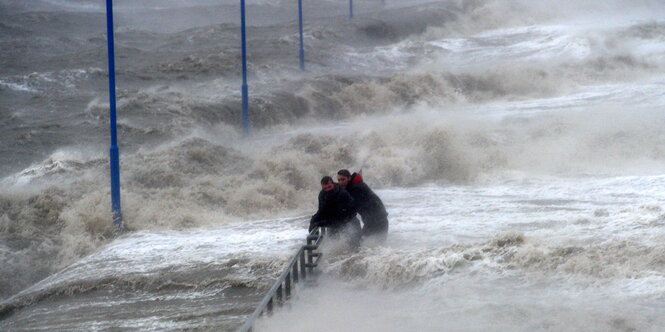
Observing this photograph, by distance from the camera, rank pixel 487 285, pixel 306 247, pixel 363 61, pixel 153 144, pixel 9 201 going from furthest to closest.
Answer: pixel 363 61, pixel 153 144, pixel 9 201, pixel 306 247, pixel 487 285

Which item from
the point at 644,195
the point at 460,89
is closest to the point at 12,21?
the point at 460,89

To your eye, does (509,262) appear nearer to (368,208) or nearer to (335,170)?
(368,208)

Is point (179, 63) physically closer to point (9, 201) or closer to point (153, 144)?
point (153, 144)

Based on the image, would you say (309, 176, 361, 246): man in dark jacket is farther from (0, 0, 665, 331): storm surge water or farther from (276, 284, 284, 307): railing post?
(276, 284, 284, 307): railing post

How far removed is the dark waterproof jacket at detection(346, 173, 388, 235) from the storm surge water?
0.98 feet

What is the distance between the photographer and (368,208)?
31.1 ft

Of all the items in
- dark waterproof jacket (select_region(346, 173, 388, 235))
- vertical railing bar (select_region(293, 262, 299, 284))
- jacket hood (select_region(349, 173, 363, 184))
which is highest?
jacket hood (select_region(349, 173, 363, 184))

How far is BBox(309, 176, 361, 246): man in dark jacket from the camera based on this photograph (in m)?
9.12

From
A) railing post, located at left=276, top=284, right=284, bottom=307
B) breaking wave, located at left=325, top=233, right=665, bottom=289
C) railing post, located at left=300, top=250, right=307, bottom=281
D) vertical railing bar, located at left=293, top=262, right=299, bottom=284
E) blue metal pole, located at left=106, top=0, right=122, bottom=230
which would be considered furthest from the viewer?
blue metal pole, located at left=106, top=0, right=122, bottom=230

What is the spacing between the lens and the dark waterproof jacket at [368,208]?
9.45 metres

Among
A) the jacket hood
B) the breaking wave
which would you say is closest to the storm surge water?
the breaking wave

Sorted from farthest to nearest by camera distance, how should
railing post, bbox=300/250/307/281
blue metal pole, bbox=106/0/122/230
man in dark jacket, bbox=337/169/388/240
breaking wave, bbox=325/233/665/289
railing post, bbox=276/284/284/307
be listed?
blue metal pole, bbox=106/0/122/230 < man in dark jacket, bbox=337/169/388/240 < railing post, bbox=300/250/307/281 < breaking wave, bbox=325/233/665/289 < railing post, bbox=276/284/284/307

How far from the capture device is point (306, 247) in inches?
320

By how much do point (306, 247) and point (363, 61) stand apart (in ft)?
94.7
